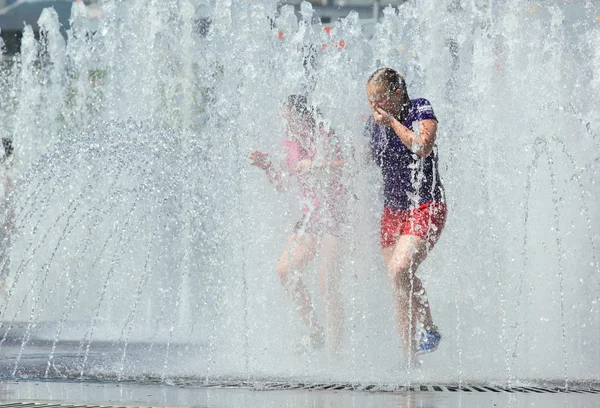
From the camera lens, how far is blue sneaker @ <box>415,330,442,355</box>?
553 centimetres

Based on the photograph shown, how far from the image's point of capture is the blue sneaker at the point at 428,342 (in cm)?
553

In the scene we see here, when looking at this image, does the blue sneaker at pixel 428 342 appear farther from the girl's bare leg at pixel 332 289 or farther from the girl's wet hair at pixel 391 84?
the girl's wet hair at pixel 391 84

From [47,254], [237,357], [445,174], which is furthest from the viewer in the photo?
[47,254]

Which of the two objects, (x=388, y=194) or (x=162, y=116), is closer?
(x=388, y=194)

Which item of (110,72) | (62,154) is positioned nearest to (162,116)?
(110,72)

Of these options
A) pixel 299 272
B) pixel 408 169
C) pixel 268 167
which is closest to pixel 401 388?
pixel 408 169

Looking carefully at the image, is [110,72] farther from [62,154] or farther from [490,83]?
[62,154]

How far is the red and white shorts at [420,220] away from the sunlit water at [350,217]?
2.07 ft

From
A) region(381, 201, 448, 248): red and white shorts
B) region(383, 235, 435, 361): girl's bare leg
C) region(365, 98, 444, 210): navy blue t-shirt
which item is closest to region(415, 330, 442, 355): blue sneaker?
region(383, 235, 435, 361): girl's bare leg

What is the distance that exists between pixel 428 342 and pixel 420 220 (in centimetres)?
58

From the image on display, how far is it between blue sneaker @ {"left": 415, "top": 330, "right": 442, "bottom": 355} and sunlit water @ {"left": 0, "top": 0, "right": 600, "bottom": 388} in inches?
5.5

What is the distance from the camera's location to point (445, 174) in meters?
7.99

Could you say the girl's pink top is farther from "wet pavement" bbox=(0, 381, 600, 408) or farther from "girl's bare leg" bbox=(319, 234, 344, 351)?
"wet pavement" bbox=(0, 381, 600, 408)

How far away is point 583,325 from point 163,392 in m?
3.62
